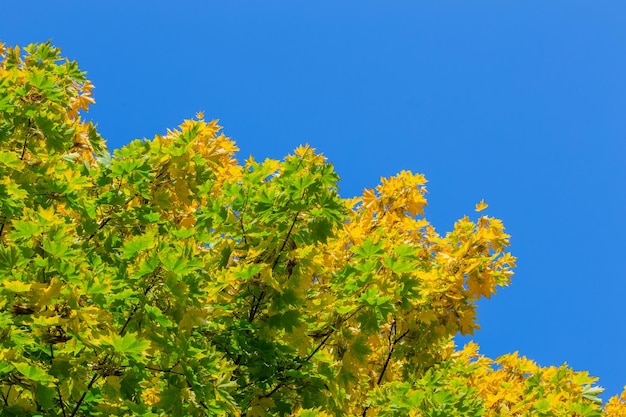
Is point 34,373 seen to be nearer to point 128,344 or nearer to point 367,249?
point 128,344

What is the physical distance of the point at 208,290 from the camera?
5.55m

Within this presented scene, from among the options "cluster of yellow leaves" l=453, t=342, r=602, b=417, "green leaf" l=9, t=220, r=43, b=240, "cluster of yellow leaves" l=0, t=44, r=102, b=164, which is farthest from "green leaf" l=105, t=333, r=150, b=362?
"cluster of yellow leaves" l=453, t=342, r=602, b=417

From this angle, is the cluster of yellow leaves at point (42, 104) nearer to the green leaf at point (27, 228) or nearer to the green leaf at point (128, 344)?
the green leaf at point (27, 228)

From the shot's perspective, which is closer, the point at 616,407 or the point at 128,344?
the point at 128,344

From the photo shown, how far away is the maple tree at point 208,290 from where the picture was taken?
4.83m

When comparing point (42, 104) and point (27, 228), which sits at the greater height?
point (42, 104)

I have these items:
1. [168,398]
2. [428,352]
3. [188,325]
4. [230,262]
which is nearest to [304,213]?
[230,262]

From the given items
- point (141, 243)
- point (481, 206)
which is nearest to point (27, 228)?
point (141, 243)

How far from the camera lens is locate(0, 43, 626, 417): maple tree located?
4.83 metres

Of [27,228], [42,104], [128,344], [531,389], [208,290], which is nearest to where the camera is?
[128,344]

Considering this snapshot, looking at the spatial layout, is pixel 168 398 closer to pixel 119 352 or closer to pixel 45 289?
pixel 119 352

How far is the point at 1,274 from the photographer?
481 cm

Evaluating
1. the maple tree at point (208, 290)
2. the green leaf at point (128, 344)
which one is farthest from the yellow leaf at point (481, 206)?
the green leaf at point (128, 344)

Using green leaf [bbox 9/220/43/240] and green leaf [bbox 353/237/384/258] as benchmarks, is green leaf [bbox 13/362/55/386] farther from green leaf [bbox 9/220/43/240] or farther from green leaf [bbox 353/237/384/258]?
green leaf [bbox 353/237/384/258]
